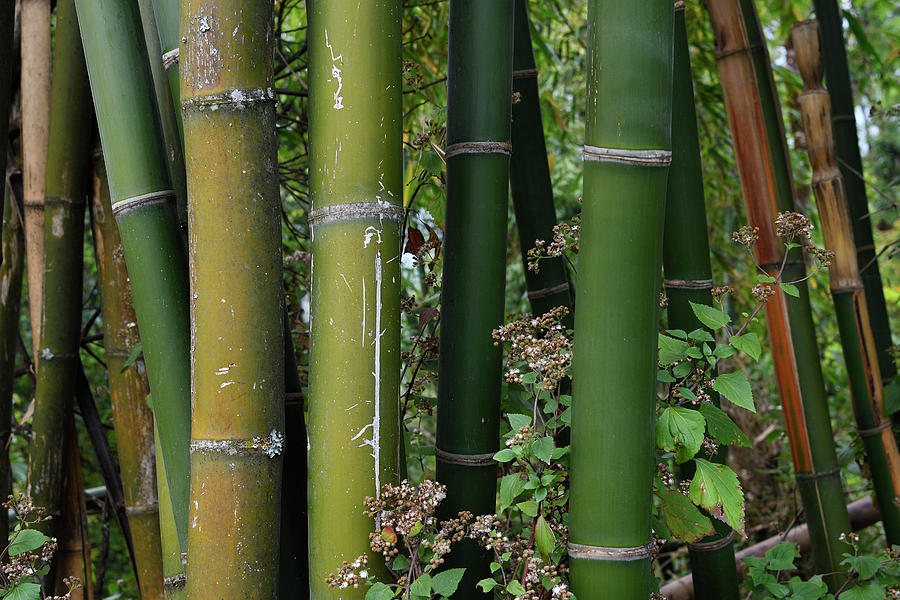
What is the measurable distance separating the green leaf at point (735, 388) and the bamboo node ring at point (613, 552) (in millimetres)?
203

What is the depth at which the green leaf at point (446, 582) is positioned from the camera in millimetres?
839

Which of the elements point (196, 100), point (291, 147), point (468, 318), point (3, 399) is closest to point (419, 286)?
point (291, 147)

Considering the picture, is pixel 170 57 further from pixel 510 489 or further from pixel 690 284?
pixel 690 284

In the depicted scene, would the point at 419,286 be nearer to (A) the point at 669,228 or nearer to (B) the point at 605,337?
(A) the point at 669,228

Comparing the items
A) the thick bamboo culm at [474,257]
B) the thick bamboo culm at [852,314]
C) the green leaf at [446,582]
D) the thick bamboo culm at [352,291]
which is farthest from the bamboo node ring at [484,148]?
the thick bamboo culm at [852,314]

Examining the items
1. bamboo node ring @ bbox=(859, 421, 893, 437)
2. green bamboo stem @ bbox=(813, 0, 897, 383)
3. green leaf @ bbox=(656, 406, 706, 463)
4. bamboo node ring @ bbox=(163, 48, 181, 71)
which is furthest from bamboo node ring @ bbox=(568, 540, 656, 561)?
green bamboo stem @ bbox=(813, 0, 897, 383)

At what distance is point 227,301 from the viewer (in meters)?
0.84

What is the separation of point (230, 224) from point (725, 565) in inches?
36.4

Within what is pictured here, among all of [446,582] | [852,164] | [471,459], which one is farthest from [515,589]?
[852,164]

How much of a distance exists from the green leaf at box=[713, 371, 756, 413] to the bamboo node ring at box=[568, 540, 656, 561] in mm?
203

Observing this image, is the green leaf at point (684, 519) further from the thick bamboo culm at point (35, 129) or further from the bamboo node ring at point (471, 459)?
the thick bamboo culm at point (35, 129)

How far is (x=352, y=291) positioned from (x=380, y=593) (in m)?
0.30

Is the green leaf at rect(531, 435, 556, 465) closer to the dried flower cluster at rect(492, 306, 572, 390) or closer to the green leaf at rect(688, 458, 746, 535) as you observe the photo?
the dried flower cluster at rect(492, 306, 572, 390)

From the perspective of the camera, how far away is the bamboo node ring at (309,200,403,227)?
2.85ft
